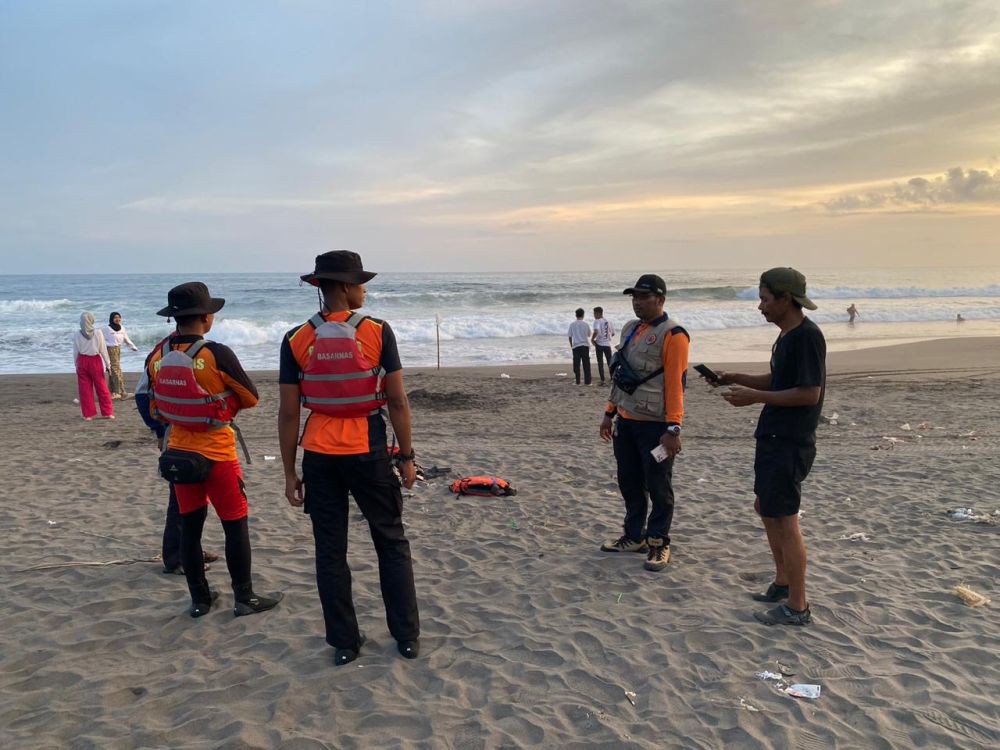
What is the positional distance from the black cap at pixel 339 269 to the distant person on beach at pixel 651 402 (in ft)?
6.25

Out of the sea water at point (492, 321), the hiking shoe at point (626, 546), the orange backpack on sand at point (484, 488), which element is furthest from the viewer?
the sea water at point (492, 321)

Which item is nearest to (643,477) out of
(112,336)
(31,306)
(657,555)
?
(657,555)

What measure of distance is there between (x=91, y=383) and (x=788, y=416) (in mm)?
10914

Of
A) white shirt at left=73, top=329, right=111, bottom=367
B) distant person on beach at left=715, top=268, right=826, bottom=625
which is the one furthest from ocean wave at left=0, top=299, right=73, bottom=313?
distant person on beach at left=715, top=268, right=826, bottom=625

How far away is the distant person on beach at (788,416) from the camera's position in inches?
135

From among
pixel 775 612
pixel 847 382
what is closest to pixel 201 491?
pixel 775 612

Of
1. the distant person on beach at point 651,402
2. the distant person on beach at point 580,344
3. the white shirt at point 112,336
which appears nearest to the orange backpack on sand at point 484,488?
the distant person on beach at point 651,402

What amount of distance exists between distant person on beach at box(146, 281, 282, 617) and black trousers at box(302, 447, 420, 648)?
0.67m

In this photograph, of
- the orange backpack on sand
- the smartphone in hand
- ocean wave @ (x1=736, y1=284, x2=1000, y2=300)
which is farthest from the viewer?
ocean wave @ (x1=736, y1=284, x2=1000, y2=300)

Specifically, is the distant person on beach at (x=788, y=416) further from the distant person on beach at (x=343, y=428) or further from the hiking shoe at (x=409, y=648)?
the hiking shoe at (x=409, y=648)

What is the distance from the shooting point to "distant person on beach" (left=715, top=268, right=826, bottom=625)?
11.3 feet

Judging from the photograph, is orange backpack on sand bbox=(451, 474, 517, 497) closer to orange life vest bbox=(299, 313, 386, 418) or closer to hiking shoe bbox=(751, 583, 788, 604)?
hiking shoe bbox=(751, 583, 788, 604)

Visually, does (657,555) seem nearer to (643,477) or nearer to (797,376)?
(643,477)

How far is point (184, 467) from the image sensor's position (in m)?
3.57
